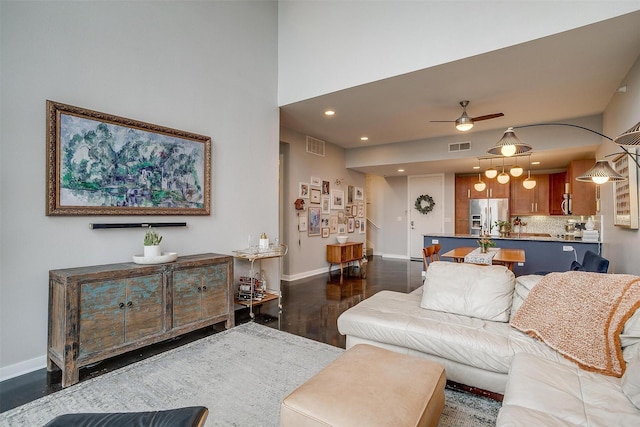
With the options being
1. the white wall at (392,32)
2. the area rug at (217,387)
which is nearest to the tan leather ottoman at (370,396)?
the area rug at (217,387)

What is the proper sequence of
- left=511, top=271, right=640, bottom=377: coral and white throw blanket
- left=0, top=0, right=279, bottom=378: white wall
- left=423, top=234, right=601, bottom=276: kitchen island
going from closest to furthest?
1. left=511, top=271, right=640, bottom=377: coral and white throw blanket
2. left=0, top=0, right=279, bottom=378: white wall
3. left=423, top=234, right=601, bottom=276: kitchen island

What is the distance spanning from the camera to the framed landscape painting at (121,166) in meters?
2.63

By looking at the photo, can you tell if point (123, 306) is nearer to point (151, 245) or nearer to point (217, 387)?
point (151, 245)

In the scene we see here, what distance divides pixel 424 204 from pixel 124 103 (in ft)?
25.4

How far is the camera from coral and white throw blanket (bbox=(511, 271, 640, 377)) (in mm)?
1739

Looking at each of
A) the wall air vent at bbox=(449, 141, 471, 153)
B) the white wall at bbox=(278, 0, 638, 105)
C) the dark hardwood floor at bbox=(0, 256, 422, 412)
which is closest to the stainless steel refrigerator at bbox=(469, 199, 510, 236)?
the dark hardwood floor at bbox=(0, 256, 422, 412)

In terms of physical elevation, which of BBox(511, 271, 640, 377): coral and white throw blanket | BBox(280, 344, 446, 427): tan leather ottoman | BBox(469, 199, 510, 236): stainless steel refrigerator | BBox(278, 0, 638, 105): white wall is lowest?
BBox(280, 344, 446, 427): tan leather ottoman

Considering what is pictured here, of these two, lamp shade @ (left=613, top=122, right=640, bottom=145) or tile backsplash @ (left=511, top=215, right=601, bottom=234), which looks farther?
tile backsplash @ (left=511, top=215, right=601, bottom=234)

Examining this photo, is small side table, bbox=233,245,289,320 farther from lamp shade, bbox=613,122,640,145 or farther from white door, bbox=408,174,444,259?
white door, bbox=408,174,444,259

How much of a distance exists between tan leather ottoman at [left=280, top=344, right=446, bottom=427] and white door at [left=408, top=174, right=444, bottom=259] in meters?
7.36

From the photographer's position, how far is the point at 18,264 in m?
2.44

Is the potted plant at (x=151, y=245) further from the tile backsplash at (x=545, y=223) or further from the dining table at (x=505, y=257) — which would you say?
the tile backsplash at (x=545, y=223)

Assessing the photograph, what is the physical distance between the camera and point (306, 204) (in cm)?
632

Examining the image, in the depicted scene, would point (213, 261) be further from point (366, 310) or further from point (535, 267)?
point (535, 267)
